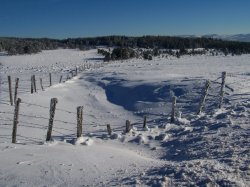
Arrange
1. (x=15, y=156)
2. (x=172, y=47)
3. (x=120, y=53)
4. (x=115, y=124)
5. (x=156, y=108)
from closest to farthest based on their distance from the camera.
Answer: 1. (x=15, y=156)
2. (x=115, y=124)
3. (x=156, y=108)
4. (x=120, y=53)
5. (x=172, y=47)

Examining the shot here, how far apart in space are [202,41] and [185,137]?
461 ft

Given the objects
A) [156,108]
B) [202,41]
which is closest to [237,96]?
[156,108]

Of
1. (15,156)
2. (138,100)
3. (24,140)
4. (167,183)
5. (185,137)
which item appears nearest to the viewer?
(167,183)

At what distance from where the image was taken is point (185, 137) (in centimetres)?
1511

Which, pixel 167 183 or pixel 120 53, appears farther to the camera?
pixel 120 53

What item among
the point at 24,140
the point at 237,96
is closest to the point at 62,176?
the point at 24,140

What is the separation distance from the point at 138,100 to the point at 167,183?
20.8 metres

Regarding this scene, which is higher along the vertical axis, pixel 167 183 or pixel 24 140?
pixel 167 183

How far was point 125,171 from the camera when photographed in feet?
35.1

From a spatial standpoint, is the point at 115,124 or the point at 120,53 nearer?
the point at 115,124

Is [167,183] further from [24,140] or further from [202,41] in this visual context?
[202,41]

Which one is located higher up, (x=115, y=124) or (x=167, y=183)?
(x=167, y=183)

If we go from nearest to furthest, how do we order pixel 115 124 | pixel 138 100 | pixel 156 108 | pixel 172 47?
pixel 115 124 < pixel 156 108 < pixel 138 100 < pixel 172 47

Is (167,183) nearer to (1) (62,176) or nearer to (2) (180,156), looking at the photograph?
(1) (62,176)
